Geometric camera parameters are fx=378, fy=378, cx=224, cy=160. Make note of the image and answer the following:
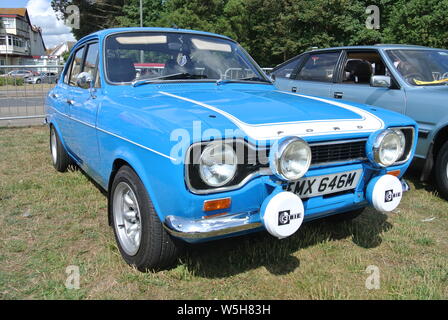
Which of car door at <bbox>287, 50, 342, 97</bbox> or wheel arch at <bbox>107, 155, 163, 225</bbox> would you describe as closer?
wheel arch at <bbox>107, 155, 163, 225</bbox>

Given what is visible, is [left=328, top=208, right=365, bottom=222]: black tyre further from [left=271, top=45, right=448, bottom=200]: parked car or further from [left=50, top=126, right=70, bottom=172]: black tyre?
[left=50, top=126, right=70, bottom=172]: black tyre

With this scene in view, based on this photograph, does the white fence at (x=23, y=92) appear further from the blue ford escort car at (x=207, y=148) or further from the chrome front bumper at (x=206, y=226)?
the chrome front bumper at (x=206, y=226)

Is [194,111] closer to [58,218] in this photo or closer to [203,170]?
[203,170]

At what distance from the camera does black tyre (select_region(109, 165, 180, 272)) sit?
7.64 ft

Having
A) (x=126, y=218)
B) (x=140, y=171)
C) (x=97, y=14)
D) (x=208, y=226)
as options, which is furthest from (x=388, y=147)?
(x=97, y=14)

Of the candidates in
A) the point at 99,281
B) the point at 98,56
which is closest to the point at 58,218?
the point at 99,281

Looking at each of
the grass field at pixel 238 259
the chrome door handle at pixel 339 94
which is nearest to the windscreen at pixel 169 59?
the grass field at pixel 238 259

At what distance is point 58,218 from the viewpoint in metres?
3.61

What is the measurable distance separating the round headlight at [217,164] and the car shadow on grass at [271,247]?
783 millimetres

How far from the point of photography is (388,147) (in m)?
2.64

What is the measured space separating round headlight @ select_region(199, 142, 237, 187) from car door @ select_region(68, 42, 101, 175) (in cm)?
145

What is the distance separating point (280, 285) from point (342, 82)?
12.6 ft

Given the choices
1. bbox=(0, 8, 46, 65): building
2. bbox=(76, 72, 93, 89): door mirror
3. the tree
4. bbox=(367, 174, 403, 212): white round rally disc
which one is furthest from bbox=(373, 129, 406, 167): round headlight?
bbox=(0, 8, 46, 65): building

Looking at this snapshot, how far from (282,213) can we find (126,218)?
1.25 metres
